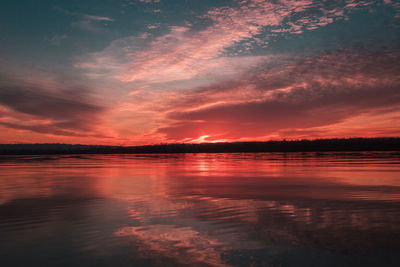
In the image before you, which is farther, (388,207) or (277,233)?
(388,207)

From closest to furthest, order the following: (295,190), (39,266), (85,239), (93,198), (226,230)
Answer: (39,266) < (85,239) < (226,230) < (93,198) < (295,190)

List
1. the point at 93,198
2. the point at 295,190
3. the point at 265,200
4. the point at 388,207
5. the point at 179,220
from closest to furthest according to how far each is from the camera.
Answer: the point at 179,220
the point at 388,207
the point at 265,200
the point at 93,198
the point at 295,190

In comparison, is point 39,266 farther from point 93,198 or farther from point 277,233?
point 93,198

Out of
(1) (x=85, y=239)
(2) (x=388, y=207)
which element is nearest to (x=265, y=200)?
(2) (x=388, y=207)

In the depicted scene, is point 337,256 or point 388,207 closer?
point 337,256

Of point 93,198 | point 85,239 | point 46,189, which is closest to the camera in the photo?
point 85,239

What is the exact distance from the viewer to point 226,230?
21.9 feet

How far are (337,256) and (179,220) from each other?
157 inches

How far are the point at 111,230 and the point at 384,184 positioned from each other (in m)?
13.0

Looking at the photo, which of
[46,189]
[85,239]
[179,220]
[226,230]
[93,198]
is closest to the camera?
[85,239]

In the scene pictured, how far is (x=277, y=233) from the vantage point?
6.37 m

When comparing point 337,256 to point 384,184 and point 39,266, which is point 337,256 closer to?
point 39,266

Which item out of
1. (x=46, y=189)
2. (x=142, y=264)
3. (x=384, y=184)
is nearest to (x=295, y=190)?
(x=384, y=184)

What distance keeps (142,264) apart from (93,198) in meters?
7.07
